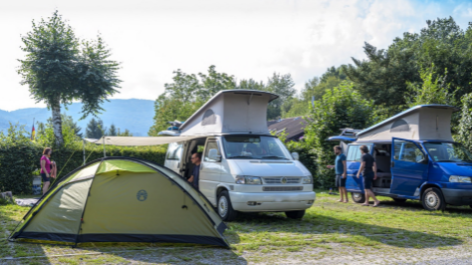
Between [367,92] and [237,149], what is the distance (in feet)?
64.5

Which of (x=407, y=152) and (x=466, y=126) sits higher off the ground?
(x=466, y=126)

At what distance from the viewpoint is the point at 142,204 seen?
7.33 meters

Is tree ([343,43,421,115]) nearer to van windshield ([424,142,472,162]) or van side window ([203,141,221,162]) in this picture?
van windshield ([424,142,472,162])

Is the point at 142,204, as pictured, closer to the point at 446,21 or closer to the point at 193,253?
the point at 193,253

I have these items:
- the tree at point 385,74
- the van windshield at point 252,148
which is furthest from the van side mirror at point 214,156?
the tree at point 385,74

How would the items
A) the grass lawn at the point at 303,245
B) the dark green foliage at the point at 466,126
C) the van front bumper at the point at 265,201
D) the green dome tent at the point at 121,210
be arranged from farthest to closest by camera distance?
the dark green foliage at the point at 466,126 < the van front bumper at the point at 265,201 < the green dome tent at the point at 121,210 < the grass lawn at the point at 303,245

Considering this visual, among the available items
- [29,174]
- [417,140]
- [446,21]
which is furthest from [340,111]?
[29,174]

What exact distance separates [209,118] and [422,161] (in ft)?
19.0

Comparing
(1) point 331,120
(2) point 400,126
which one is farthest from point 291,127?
(2) point 400,126

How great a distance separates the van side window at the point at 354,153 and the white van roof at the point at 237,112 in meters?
4.02

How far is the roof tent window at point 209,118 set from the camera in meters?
11.3

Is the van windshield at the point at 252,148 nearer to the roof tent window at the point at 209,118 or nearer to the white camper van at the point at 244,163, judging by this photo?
the white camper van at the point at 244,163

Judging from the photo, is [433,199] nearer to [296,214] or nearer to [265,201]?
[296,214]

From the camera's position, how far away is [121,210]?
725 cm
